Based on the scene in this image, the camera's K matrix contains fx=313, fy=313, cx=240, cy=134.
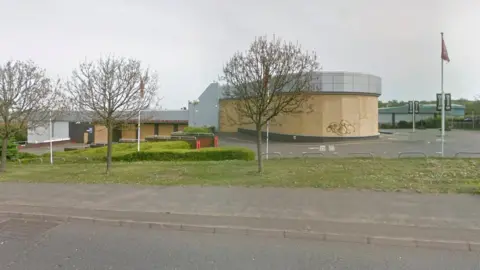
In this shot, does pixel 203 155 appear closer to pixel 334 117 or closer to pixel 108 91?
pixel 108 91

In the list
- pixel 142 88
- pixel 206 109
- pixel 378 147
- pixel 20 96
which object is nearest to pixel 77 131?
pixel 206 109

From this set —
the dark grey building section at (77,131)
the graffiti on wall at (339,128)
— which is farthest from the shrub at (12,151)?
the dark grey building section at (77,131)

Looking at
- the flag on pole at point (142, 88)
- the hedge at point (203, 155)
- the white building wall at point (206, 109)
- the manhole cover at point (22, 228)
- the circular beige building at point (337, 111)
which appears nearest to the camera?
the manhole cover at point (22, 228)

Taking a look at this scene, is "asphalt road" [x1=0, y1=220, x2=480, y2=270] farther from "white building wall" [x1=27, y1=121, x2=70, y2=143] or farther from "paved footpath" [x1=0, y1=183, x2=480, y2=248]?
"white building wall" [x1=27, y1=121, x2=70, y2=143]

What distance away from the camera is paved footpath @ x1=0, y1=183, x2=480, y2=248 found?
5473 millimetres

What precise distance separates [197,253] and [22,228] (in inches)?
153

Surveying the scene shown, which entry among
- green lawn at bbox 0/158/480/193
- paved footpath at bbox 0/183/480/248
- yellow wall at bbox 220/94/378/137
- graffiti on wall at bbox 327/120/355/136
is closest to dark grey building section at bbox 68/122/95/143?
yellow wall at bbox 220/94/378/137

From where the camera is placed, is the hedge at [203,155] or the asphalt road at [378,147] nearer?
the hedge at [203,155]

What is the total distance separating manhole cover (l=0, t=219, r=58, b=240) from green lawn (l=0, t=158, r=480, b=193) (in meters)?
3.51

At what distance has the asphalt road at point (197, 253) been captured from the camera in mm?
4234

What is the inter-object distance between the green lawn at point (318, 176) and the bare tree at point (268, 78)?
5.34 feet

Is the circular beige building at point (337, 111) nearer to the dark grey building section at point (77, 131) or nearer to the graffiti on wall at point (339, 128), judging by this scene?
the graffiti on wall at point (339, 128)

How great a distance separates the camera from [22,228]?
20.0ft

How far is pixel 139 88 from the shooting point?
39.1 ft
